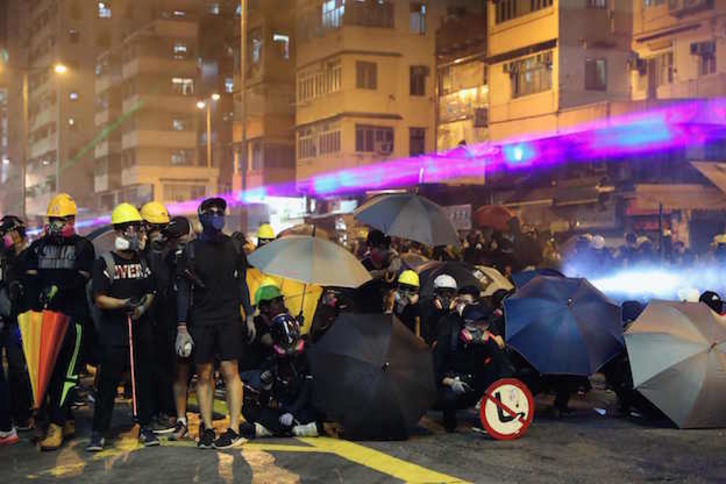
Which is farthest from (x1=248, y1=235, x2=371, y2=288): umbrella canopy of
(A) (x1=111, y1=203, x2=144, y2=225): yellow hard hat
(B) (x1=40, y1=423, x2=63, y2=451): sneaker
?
(B) (x1=40, y1=423, x2=63, y2=451): sneaker

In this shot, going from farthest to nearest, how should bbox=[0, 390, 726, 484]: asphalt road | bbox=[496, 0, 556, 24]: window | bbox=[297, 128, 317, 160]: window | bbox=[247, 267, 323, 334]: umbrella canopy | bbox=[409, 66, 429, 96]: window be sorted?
1. bbox=[297, 128, 317, 160]: window
2. bbox=[409, 66, 429, 96]: window
3. bbox=[496, 0, 556, 24]: window
4. bbox=[247, 267, 323, 334]: umbrella canopy
5. bbox=[0, 390, 726, 484]: asphalt road

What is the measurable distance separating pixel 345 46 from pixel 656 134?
72.6ft

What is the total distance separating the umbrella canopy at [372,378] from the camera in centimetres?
819

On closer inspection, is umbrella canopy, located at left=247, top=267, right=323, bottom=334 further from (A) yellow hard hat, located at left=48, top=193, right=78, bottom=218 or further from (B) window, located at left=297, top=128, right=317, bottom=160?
(B) window, located at left=297, top=128, right=317, bottom=160

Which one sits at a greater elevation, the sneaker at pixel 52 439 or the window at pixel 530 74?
the window at pixel 530 74

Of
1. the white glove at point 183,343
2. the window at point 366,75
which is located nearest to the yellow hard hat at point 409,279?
the white glove at point 183,343

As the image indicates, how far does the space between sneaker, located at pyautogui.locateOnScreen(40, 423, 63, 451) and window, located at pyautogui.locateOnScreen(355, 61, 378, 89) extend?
40456mm

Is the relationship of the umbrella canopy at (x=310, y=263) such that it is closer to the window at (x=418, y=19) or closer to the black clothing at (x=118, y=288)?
the black clothing at (x=118, y=288)

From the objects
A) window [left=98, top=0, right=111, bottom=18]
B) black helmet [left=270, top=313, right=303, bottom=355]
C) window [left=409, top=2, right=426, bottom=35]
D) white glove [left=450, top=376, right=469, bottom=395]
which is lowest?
white glove [left=450, top=376, right=469, bottom=395]

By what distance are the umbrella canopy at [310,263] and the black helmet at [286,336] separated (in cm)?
54

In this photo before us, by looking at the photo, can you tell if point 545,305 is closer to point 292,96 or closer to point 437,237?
point 437,237

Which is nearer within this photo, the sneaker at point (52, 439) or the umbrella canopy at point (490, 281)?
the sneaker at point (52, 439)

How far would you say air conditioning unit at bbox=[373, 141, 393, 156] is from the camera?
47.6 m

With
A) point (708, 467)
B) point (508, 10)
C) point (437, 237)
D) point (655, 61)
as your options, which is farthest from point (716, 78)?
point (708, 467)
